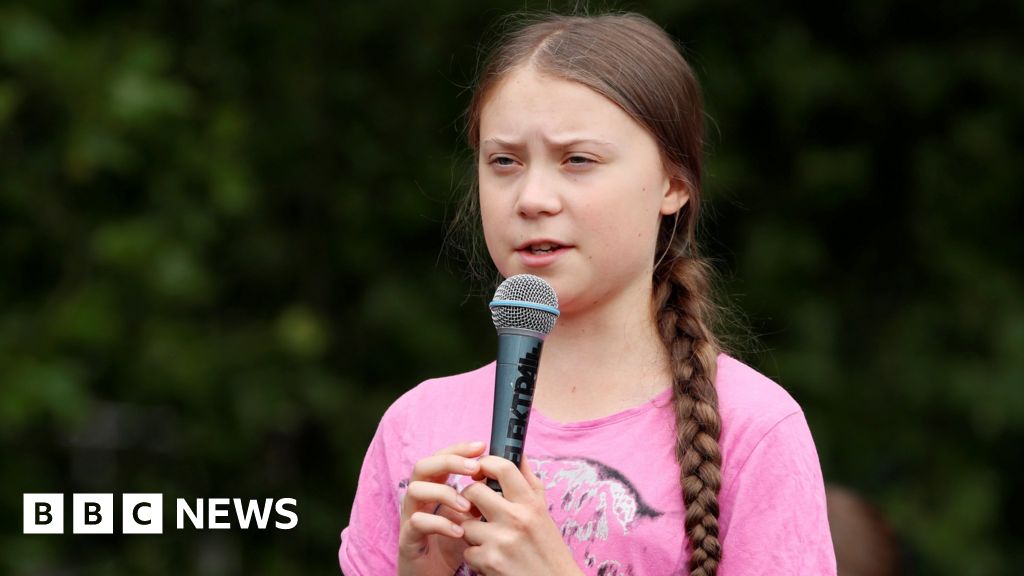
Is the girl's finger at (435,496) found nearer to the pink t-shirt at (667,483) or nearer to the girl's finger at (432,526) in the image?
the girl's finger at (432,526)

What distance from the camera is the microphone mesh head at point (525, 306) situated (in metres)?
1.64

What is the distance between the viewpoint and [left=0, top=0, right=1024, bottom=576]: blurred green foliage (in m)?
5.28

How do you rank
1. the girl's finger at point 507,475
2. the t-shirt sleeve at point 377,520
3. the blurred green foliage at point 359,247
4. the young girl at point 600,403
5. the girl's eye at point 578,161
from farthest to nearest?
1. the blurred green foliage at point 359,247
2. the t-shirt sleeve at point 377,520
3. the girl's eye at point 578,161
4. the young girl at point 600,403
5. the girl's finger at point 507,475

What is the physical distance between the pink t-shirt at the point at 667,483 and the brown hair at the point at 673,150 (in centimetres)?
3

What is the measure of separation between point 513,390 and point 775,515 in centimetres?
36

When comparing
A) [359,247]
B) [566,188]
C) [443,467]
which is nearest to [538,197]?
[566,188]

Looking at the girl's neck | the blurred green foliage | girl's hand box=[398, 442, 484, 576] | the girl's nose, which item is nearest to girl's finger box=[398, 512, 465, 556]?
girl's hand box=[398, 442, 484, 576]

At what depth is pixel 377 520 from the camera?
1907 millimetres

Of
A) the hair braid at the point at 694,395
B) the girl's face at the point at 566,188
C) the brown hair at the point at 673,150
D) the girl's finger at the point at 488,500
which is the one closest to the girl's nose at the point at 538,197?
the girl's face at the point at 566,188

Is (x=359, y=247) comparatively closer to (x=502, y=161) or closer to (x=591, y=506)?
(x=502, y=161)

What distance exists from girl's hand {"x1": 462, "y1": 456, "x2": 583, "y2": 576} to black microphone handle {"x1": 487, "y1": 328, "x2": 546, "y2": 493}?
0.03 meters

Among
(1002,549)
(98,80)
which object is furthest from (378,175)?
(1002,549)

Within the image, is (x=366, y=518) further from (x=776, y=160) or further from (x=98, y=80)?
(x=776, y=160)

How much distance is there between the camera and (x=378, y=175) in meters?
5.93
